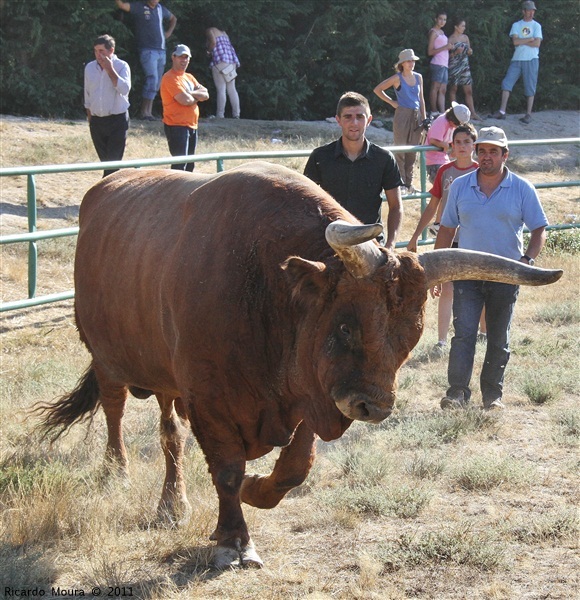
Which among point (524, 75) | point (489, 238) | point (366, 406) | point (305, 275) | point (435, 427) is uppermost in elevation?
point (524, 75)

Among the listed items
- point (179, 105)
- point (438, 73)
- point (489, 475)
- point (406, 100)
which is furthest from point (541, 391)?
point (438, 73)

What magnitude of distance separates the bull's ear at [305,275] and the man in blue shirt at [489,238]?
3374mm

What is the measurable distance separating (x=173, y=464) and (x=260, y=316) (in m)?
1.54

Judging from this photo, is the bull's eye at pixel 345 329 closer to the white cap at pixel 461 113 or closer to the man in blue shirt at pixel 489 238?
the man in blue shirt at pixel 489 238

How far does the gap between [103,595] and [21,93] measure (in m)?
14.4

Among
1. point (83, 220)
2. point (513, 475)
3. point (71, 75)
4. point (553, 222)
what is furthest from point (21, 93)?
point (513, 475)

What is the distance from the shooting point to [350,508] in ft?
19.2

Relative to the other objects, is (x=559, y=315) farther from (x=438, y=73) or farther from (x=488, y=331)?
(x=438, y=73)

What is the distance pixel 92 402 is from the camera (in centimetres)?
686

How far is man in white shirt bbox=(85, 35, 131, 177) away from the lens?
40.0 feet

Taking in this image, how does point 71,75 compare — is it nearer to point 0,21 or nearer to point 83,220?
point 0,21

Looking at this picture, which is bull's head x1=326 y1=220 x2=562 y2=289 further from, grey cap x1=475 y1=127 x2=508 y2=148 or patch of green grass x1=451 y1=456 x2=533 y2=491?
grey cap x1=475 y1=127 x2=508 y2=148

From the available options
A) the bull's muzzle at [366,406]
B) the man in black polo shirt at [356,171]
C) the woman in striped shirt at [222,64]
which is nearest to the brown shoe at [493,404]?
the man in black polo shirt at [356,171]

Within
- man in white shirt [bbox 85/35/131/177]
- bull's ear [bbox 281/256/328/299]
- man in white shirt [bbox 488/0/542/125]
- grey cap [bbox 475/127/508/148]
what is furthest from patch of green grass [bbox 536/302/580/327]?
man in white shirt [bbox 488/0/542/125]
